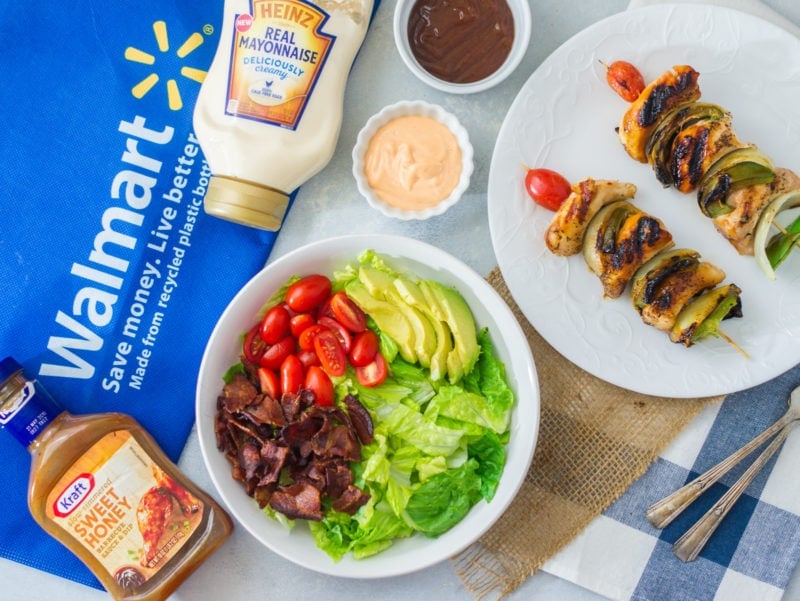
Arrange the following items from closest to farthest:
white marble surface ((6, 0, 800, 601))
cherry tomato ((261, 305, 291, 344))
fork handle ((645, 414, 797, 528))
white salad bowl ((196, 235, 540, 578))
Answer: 1. white salad bowl ((196, 235, 540, 578))
2. cherry tomato ((261, 305, 291, 344))
3. fork handle ((645, 414, 797, 528))
4. white marble surface ((6, 0, 800, 601))

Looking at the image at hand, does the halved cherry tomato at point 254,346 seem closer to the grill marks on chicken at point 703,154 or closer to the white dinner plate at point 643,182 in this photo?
the white dinner plate at point 643,182

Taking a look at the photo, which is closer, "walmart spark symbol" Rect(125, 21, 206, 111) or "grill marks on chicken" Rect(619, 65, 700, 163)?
"grill marks on chicken" Rect(619, 65, 700, 163)

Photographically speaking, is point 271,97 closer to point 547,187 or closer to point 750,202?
point 547,187

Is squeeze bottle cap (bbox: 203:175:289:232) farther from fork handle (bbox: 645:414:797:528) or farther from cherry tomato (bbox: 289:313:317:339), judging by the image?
fork handle (bbox: 645:414:797:528)

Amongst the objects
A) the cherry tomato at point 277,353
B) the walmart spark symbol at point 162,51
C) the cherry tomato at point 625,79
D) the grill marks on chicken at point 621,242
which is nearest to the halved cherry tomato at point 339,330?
the cherry tomato at point 277,353

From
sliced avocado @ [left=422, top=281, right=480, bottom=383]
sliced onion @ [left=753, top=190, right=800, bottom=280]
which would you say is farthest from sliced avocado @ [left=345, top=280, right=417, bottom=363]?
sliced onion @ [left=753, top=190, right=800, bottom=280]

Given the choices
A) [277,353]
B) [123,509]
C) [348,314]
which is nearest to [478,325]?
[348,314]
